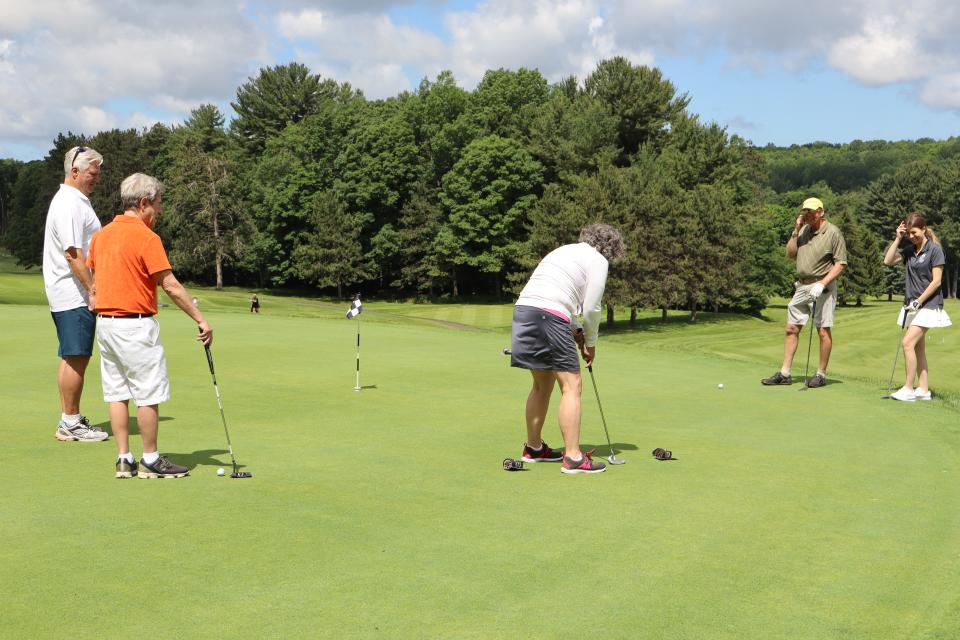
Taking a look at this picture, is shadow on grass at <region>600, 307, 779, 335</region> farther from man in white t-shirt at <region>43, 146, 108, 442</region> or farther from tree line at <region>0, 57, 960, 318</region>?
man in white t-shirt at <region>43, 146, 108, 442</region>

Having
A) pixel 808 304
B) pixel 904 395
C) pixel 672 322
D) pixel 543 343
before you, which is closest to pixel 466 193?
pixel 672 322

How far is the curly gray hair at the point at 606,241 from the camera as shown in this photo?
25.7 feet

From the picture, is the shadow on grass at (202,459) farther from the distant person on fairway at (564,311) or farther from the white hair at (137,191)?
the distant person on fairway at (564,311)

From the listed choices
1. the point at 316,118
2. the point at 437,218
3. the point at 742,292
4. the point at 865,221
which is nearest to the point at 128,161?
the point at 316,118

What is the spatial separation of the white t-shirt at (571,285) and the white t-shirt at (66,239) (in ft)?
13.1

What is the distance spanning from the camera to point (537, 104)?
83125 millimetres

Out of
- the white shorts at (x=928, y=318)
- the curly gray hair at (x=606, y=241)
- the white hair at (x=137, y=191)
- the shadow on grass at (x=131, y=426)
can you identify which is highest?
the white hair at (x=137, y=191)

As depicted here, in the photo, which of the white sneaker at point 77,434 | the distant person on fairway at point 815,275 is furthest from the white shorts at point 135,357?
the distant person on fairway at point 815,275

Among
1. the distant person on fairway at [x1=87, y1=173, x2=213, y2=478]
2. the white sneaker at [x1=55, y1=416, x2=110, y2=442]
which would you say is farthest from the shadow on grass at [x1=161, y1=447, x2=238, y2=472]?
the white sneaker at [x1=55, y1=416, x2=110, y2=442]

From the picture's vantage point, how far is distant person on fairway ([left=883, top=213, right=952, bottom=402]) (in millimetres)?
12242

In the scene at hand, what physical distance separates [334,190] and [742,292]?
35.4m

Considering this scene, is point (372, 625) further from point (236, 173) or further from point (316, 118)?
point (236, 173)

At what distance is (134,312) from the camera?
23.3ft

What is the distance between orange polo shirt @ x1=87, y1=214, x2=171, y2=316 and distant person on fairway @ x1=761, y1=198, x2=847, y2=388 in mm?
9118
